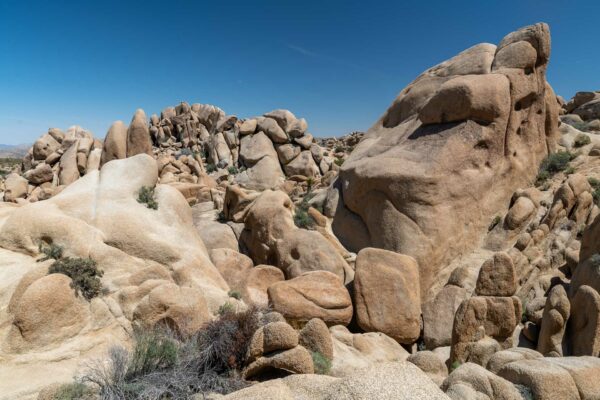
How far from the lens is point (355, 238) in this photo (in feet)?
53.1

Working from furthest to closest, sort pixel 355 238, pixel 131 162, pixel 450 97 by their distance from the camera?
pixel 355 238 < pixel 450 97 < pixel 131 162

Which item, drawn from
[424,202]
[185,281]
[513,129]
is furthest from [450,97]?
[185,281]

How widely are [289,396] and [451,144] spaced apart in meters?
12.5

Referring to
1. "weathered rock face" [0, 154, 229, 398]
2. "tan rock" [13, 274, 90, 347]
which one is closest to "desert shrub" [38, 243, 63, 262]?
"weathered rock face" [0, 154, 229, 398]

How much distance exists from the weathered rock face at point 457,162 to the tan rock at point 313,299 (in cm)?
389

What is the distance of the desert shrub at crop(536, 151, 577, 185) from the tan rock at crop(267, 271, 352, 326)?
11.3m

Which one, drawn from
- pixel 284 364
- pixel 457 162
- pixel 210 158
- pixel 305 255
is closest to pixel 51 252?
pixel 284 364

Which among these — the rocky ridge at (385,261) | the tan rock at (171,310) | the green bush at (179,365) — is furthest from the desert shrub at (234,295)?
the green bush at (179,365)

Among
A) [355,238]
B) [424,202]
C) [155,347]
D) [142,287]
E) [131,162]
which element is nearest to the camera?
[155,347]

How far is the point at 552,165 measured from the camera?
16188 mm

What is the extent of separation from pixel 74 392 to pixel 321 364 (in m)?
4.14

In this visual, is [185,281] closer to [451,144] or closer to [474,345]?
[474,345]

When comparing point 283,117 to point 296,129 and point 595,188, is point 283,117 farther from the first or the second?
point 595,188

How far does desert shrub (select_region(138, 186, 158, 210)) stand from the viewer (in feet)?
36.4
